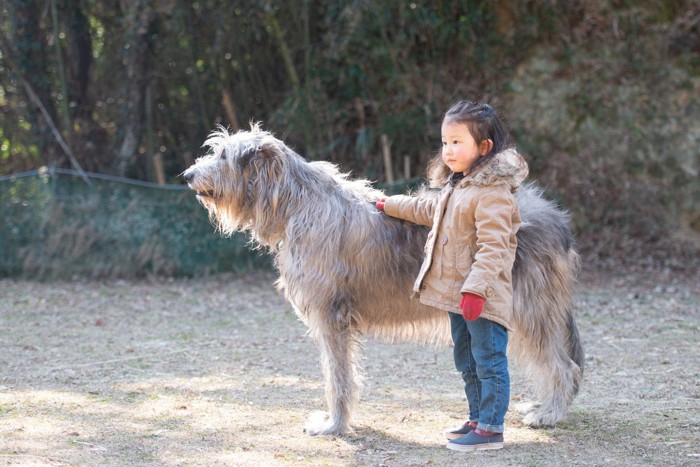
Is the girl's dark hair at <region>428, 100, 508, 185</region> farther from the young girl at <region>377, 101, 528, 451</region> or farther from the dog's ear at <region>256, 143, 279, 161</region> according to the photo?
the dog's ear at <region>256, 143, 279, 161</region>

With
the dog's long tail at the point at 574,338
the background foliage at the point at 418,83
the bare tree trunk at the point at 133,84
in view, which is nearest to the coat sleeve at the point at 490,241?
the dog's long tail at the point at 574,338

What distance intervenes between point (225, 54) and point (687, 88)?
242 inches

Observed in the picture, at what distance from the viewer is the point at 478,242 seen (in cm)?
394

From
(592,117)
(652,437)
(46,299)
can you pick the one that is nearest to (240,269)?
(46,299)

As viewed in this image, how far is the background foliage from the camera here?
10.7 meters

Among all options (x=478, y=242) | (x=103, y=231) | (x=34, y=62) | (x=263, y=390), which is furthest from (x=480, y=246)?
(x=34, y=62)

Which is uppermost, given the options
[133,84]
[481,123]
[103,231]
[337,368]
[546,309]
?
[133,84]

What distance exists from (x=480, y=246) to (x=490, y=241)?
0.09 m

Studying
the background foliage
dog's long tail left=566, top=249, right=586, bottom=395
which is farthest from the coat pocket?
the background foliage

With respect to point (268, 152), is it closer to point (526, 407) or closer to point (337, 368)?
point (337, 368)

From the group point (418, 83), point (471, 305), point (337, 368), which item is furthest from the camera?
point (418, 83)

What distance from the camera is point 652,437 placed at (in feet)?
14.3

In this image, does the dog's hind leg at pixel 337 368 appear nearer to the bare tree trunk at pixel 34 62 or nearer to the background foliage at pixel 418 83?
the background foliage at pixel 418 83

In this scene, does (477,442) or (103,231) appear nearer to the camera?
(477,442)
